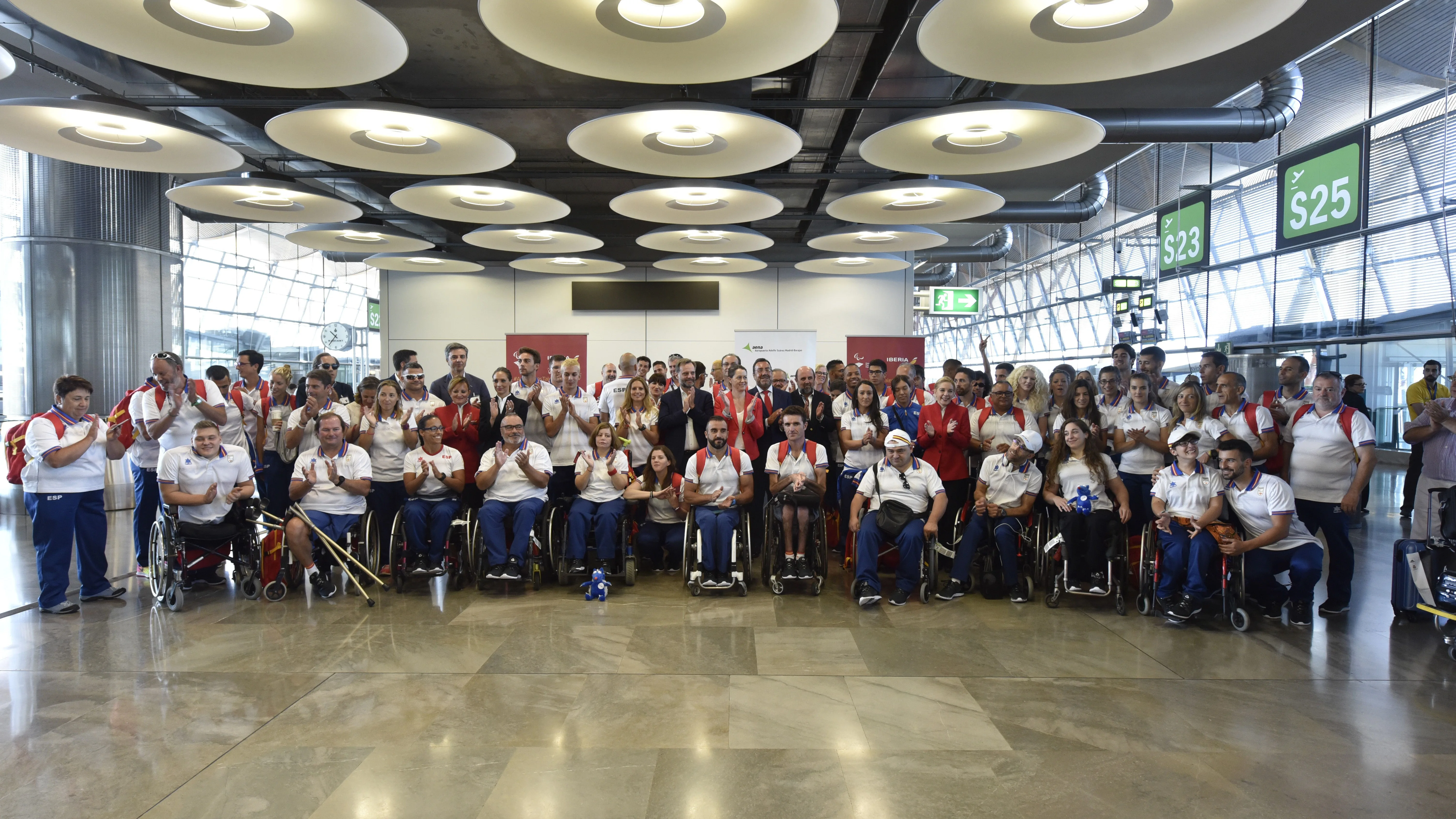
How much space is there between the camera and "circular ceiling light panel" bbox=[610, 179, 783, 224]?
A: 677cm

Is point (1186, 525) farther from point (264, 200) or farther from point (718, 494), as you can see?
point (264, 200)

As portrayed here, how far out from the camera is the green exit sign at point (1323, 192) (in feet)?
27.3

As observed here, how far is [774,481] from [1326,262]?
27.6 ft

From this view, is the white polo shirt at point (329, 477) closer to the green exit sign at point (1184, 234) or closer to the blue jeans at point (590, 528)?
the blue jeans at point (590, 528)

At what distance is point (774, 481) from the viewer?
17.1ft

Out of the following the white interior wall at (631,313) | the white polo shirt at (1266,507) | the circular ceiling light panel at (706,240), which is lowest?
the white polo shirt at (1266,507)

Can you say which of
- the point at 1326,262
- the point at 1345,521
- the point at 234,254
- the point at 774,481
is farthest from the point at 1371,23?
A: the point at 234,254

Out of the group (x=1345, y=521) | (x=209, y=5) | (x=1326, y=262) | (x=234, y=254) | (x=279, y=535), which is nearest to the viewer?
(x=209, y=5)

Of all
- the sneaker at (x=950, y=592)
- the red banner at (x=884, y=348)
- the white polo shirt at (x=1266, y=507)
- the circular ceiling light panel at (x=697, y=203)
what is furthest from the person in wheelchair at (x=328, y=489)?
the red banner at (x=884, y=348)

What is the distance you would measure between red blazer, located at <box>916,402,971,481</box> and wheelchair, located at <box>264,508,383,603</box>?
4.03m

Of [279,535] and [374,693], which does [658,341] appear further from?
[374,693]

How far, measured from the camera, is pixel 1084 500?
4750 mm

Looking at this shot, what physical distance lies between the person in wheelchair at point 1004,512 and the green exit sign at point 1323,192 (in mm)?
6362

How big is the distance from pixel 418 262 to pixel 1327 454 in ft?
35.7
